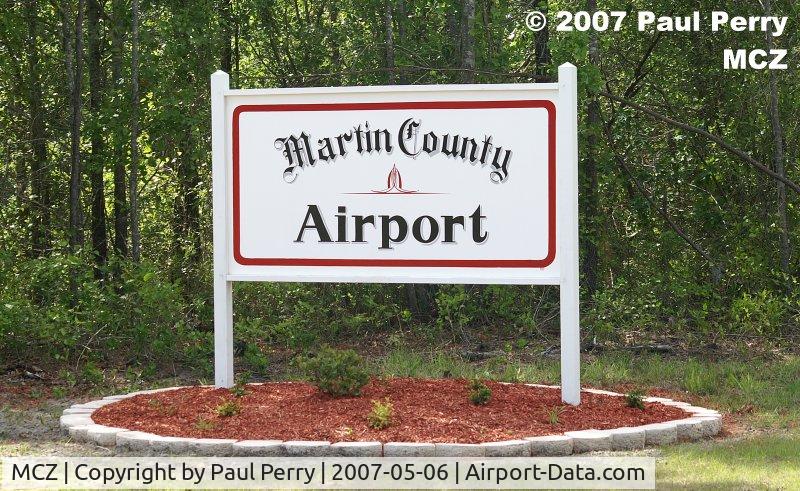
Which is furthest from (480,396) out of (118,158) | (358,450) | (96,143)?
(96,143)

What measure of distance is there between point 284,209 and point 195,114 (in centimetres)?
488

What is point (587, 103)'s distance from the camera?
1298 centimetres

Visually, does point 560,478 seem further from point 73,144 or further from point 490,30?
point 73,144

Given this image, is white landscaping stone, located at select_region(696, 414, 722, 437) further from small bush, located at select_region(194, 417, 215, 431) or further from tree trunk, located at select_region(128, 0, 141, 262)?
tree trunk, located at select_region(128, 0, 141, 262)

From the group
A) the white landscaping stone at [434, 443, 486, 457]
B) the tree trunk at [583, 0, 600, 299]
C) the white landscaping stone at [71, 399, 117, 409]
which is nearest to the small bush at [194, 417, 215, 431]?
the white landscaping stone at [71, 399, 117, 409]

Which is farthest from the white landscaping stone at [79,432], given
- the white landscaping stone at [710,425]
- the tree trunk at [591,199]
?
the tree trunk at [591,199]

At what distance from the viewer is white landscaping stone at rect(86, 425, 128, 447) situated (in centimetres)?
732

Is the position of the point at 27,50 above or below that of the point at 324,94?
above

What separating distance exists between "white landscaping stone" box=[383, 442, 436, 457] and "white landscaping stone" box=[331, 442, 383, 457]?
47 millimetres

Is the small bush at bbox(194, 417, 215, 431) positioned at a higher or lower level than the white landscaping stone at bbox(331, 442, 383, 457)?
higher

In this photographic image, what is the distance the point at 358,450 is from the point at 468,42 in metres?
7.67

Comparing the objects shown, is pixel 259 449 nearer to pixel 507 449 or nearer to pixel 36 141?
pixel 507 449

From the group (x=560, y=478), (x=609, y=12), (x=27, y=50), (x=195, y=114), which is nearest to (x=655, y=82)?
(x=609, y=12)
